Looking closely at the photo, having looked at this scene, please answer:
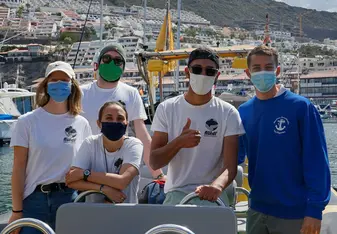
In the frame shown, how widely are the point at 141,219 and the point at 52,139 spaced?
83 centimetres

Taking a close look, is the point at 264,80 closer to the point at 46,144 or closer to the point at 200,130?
the point at 200,130

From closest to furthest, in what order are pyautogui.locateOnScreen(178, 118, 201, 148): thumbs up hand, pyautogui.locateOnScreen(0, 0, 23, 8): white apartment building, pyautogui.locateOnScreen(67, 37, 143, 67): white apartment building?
1. pyautogui.locateOnScreen(178, 118, 201, 148): thumbs up hand
2. pyautogui.locateOnScreen(67, 37, 143, 67): white apartment building
3. pyautogui.locateOnScreen(0, 0, 23, 8): white apartment building

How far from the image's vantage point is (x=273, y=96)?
335 cm

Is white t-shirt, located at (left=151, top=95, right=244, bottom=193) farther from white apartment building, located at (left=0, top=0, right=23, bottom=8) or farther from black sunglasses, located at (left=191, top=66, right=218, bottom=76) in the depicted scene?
white apartment building, located at (left=0, top=0, right=23, bottom=8)

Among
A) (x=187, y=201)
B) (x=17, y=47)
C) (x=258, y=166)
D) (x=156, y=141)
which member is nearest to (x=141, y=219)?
(x=187, y=201)

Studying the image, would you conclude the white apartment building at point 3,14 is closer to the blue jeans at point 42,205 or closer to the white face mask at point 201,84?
the blue jeans at point 42,205

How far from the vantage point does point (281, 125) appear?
3230 millimetres

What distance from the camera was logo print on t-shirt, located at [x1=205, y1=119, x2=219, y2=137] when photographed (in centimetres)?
320

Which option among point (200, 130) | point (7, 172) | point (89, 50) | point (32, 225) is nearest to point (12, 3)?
point (89, 50)

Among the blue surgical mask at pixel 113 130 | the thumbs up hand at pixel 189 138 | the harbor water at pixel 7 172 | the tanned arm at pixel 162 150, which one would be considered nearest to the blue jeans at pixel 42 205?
the blue surgical mask at pixel 113 130

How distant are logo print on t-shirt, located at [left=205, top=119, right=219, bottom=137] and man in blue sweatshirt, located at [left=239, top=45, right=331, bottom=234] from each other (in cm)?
25

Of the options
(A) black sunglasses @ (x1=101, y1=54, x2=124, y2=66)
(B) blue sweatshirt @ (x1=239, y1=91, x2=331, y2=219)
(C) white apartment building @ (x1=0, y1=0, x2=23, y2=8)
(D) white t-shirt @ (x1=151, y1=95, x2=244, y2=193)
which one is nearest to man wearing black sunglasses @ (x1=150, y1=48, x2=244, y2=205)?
(D) white t-shirt @ (x1=151, y1=95, x2=244, y2=193)

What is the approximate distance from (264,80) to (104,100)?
1.10 meters

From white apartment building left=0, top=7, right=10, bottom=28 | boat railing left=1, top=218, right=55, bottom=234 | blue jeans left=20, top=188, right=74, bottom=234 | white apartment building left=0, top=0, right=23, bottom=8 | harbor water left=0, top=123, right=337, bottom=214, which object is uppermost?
white apartment building left=0, top=0, right=23, bottom=8
